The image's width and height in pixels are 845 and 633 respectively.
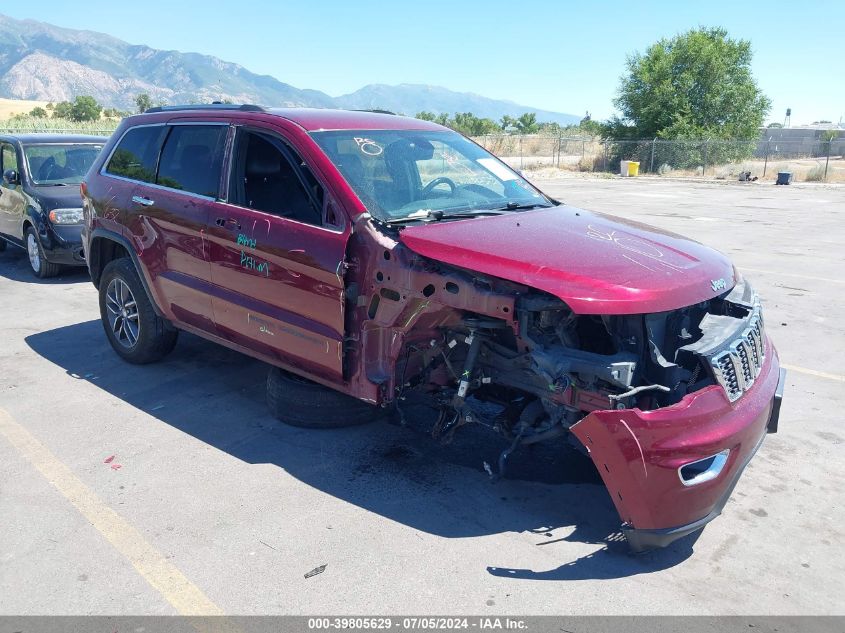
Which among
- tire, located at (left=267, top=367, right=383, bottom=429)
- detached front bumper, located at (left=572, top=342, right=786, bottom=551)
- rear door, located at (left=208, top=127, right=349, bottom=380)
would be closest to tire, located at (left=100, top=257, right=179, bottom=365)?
rear door, located at (left=208, top=127, right=349, bottom=380)

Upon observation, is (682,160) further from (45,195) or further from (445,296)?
(445,296)

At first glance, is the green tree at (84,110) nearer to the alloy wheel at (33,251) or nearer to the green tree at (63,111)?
the green tree at (63,111)

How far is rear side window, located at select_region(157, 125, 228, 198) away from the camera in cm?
469

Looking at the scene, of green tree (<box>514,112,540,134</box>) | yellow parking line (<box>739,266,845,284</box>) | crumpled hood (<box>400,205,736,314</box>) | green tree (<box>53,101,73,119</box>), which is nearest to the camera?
crumpled hood (<box>400,205,736,314</box>)

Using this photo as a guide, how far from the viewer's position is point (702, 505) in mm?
3039

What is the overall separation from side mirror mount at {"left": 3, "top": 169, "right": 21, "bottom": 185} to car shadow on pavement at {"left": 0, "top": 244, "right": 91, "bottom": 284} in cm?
124

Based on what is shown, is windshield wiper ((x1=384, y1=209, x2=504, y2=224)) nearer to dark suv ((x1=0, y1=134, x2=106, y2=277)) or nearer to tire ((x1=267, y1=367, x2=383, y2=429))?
tire ((x1=267, y1=367, x2=383, y2=429))

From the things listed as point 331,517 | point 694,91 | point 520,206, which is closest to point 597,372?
point 331,517

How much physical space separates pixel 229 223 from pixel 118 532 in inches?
78.5

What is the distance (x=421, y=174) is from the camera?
445 cm

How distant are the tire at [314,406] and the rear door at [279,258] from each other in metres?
0.30

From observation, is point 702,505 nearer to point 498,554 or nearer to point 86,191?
point 498,554

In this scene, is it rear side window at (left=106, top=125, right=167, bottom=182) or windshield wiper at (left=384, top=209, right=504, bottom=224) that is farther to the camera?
rear side window at (left=106, top=125, right=167, bottom=182)

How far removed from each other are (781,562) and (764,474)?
3.01 feet
